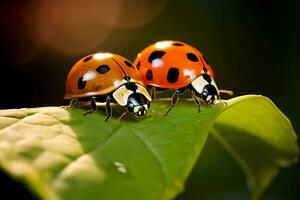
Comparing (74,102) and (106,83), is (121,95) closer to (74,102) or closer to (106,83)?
(106,83)

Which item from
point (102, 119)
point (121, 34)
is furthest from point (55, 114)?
point (121, 34)

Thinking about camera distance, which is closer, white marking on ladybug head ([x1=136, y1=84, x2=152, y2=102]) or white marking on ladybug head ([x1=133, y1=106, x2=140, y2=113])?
white marking on ladybug head ([x1=133, y1=106, x2=140, y2=113])

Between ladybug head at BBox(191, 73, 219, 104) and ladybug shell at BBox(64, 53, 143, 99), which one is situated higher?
ladybug shell at BBox(64, 53, 143, 99)

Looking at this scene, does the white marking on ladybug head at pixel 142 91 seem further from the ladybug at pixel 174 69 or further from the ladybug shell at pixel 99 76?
the ladybug at pixel 174 69

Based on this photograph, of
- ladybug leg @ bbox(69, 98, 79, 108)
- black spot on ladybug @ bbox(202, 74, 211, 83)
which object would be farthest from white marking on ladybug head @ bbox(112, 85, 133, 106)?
black spot on ladybug @ bbox(202, 74, 211, 83)

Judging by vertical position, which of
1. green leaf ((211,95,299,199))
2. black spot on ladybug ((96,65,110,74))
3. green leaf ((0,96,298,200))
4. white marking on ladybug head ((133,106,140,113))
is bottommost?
green leaf ((211,95,299,199))

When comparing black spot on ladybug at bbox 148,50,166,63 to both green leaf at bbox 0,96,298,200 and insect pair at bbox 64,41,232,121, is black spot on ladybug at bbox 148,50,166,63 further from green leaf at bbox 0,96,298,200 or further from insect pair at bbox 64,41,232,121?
A: green leaf at bbox 0,96,298,200

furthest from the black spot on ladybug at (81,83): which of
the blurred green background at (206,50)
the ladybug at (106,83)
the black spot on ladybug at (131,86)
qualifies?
the blurred green background at (206,50)
